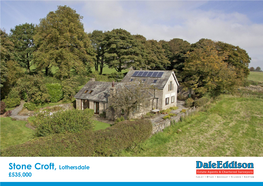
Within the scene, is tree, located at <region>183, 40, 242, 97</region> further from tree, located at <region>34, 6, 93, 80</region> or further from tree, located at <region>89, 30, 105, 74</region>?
tree, located at <region>34, 6, 93, 80</region>

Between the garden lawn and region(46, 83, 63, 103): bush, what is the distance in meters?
11.0

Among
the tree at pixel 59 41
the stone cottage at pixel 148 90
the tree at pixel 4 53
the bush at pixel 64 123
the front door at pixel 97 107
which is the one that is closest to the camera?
the bush at pixel 64 123

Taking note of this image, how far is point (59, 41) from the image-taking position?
3781 centimetres

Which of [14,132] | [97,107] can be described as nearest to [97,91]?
[97,107]

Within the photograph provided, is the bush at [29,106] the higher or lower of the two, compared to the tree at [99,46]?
lower

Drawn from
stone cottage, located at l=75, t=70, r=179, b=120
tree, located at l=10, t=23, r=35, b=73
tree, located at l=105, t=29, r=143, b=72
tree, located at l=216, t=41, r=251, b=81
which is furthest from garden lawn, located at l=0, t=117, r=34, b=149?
tree, located at l=216, t=41, r=251, b=81

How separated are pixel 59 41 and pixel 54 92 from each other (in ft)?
39.2

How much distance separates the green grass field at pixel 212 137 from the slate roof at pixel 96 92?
41.0ft

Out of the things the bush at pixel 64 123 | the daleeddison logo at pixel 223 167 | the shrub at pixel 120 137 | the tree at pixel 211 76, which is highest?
the tree at pixel 211 76

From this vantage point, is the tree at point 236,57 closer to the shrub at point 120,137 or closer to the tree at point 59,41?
the tree at point 59,41

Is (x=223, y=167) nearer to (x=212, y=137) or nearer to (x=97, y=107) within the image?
(x=212, y=137)

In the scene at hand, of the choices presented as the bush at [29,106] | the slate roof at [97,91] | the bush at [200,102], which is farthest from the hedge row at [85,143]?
the bush at [29,106]

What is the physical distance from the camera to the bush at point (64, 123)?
13.4 m

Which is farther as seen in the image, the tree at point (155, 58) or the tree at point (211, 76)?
the tree at point (155, 58)
